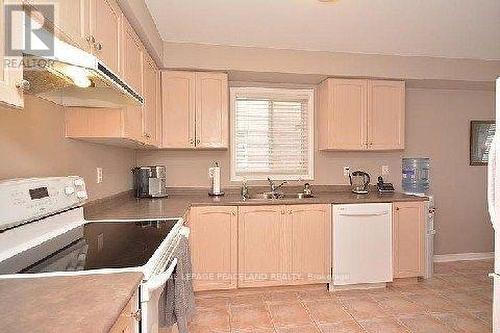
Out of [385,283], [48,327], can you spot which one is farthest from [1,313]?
[385,283]

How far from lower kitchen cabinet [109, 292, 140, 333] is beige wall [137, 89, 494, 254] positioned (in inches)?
116

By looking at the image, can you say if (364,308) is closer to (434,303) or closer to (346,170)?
(434,303)

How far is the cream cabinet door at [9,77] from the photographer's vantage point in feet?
2.71

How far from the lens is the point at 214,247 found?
2.95 metres

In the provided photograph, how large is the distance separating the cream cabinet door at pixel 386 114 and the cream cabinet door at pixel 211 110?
160 centimetres

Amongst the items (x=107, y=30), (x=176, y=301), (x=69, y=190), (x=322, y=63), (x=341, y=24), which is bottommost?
(x=176, y=301)

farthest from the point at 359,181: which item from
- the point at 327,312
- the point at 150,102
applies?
the point at 150,102

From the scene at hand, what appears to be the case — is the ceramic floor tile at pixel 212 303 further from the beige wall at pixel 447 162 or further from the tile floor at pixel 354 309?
the beige wall at pixel 447 162

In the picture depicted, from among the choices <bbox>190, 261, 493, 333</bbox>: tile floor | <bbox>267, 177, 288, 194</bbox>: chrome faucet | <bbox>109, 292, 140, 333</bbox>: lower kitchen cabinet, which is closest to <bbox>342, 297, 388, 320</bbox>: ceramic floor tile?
<bbox>190, 261, 493, 333</bbox>: tile floor

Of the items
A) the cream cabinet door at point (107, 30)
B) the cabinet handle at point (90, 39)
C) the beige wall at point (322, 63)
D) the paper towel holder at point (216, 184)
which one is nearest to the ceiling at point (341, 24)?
the beige wall at point (322, 63)

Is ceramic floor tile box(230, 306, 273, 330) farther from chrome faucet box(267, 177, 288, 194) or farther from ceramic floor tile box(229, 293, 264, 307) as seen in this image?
chrome faucet box(267, 177, 288, 194)

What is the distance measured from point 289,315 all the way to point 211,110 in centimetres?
205

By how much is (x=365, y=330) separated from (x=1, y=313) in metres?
2.34

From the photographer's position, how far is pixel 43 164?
1.69 meters
